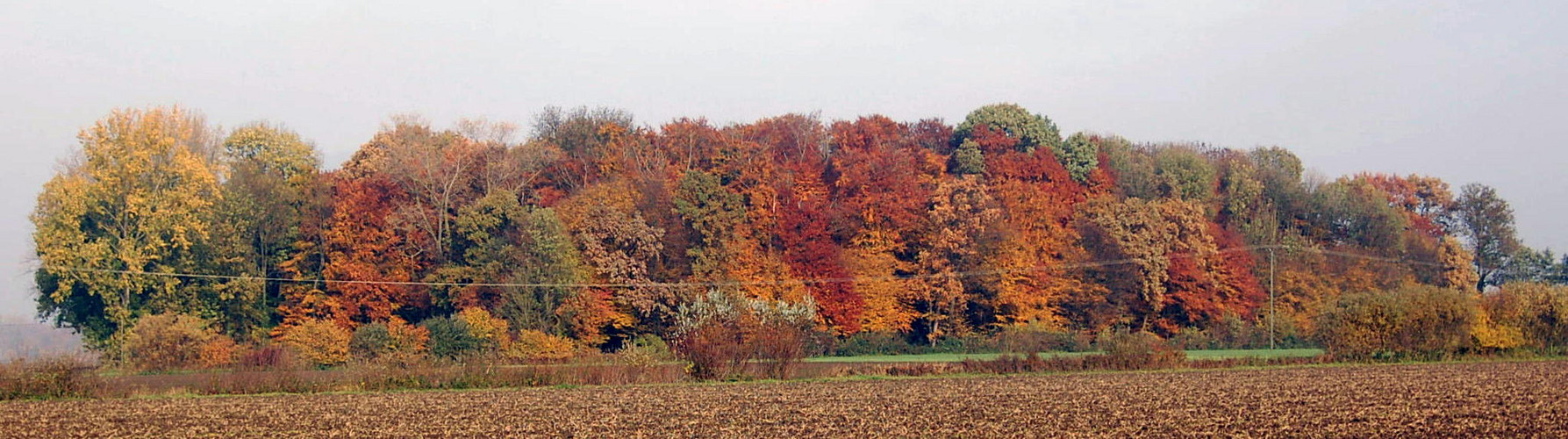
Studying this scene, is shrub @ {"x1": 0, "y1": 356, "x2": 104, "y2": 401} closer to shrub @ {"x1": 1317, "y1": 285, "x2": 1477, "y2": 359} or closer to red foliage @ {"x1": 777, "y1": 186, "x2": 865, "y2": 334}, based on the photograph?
red foliage @ {"x1": 777, "y1": 186, "x2": 865, "y2": 334}

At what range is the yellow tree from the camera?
208ft

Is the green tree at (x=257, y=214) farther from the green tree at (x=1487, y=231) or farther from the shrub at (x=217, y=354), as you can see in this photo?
the green tree at (x=1487, y=231)

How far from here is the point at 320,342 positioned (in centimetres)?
6194

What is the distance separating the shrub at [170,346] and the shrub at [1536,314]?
52.2 m

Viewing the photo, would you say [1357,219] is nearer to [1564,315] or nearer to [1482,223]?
[1482,223]

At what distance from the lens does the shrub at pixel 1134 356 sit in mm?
46438

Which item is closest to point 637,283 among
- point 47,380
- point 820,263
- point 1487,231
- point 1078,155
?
point 820,263

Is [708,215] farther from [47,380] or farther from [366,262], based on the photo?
[47,380]

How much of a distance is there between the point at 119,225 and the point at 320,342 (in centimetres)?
1185

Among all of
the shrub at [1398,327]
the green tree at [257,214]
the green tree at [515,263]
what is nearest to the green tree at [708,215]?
the green tree at [515,263]

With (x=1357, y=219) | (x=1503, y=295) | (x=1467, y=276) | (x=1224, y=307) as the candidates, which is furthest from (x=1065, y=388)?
(x=1467, y=276)

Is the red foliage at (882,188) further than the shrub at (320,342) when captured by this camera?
Yes

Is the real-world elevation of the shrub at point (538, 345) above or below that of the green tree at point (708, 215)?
below

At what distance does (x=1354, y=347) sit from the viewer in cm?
5303
